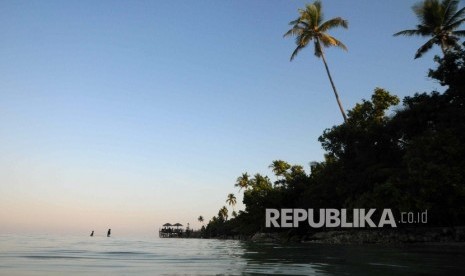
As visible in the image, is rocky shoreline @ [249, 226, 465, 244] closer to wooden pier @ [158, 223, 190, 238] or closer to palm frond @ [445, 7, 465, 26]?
palm frond @ [445, 7, 465, 26]

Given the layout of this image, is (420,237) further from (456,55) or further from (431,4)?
(431,4)

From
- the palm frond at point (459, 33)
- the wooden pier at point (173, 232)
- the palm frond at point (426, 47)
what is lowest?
the wooden pier at point (173, 232)

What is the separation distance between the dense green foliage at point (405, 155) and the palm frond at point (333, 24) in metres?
6.69

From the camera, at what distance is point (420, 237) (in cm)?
2622

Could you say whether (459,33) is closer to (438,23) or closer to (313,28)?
(438,23)

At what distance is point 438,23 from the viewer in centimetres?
2980

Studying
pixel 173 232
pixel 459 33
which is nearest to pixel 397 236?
pixel 459 33

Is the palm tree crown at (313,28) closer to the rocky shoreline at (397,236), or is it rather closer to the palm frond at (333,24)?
the palm frond at (333,24)

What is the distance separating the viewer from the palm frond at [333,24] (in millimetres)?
33000

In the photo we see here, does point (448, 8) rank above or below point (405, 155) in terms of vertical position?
above

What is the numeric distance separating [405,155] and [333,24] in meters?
15.7

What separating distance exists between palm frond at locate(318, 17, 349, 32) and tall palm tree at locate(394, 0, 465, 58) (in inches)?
171

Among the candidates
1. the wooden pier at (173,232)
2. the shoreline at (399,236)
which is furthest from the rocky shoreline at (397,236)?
the wooden pier at (173,232)

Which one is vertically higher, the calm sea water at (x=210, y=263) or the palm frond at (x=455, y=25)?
the palm frond at (x=455, y=25)
